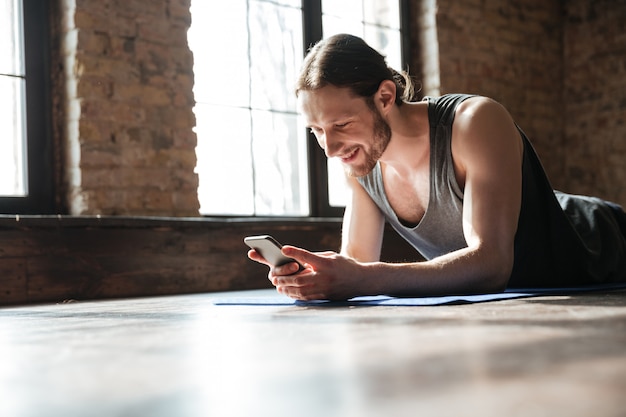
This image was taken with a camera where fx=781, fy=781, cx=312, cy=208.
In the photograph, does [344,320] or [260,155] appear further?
[260,155]

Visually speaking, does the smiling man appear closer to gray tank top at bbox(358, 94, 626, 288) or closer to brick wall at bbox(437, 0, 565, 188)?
gray tank top at bbox(358, 94, 626, 288)

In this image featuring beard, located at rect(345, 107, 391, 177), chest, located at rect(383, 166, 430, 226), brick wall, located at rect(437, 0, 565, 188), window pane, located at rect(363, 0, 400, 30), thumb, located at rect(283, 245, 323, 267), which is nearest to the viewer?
thumb, located at rect(283, 245, 323, 267)

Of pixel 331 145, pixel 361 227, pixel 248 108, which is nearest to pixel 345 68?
pixel 331 145

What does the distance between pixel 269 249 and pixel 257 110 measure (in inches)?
108

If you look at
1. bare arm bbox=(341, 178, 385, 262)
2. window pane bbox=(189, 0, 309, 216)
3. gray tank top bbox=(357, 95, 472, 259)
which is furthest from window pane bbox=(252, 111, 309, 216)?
gray tank top bbox=(357, 95, 472, 259)

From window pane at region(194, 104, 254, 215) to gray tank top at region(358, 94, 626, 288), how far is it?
1944mm

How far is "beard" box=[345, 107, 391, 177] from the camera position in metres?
2.53

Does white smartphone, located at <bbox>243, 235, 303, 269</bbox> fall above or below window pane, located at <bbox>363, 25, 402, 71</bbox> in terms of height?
below

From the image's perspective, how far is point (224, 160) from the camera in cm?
462

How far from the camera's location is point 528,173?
2523 mm

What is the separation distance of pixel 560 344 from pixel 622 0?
5705mm

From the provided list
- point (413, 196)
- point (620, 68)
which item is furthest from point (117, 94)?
point (620, 68)

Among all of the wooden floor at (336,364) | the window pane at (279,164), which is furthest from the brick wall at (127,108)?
the wooden floor at (336,364)

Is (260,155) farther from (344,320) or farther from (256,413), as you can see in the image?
(256,413)
